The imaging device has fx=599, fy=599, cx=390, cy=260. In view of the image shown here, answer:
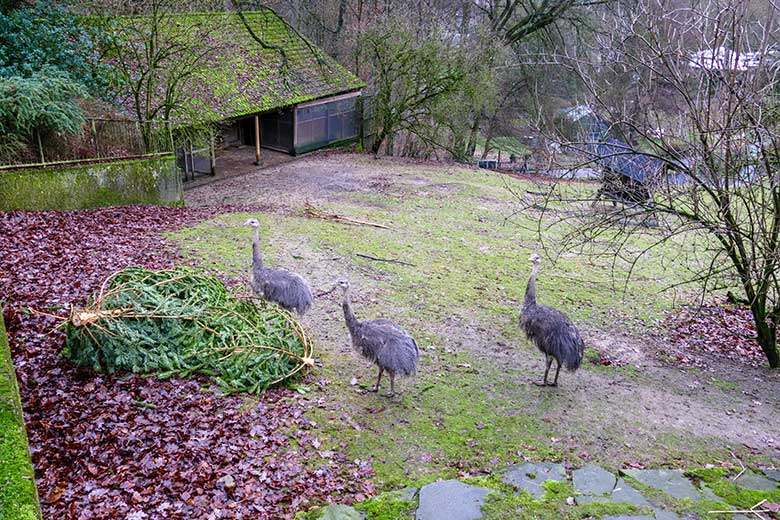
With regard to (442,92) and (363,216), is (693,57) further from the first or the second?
(442,92)

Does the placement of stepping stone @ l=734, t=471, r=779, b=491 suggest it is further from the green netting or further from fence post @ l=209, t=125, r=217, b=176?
fence post @ l=209, t=125, r=217, b=176

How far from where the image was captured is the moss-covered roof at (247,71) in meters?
19.6

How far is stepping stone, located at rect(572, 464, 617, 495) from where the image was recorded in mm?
6129

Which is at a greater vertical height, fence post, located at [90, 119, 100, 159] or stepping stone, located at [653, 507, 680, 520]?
fence post, located at [90, 119, 100, 159]

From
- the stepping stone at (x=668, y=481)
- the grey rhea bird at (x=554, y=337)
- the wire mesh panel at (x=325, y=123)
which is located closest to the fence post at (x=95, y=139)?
the grey rhea bird at (x=554, y=337)

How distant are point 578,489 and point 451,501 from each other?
4.79ft

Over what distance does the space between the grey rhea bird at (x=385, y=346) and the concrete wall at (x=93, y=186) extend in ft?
29.8

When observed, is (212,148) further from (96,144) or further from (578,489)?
(578,489)

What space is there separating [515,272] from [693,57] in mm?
6768

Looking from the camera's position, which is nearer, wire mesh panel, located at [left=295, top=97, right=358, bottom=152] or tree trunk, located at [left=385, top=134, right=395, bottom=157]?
A: wire mesh panel, located at [left=295, top=97, right=358, bottom=152]

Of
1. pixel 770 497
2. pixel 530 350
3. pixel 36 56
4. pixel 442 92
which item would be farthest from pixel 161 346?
pixel 442 92

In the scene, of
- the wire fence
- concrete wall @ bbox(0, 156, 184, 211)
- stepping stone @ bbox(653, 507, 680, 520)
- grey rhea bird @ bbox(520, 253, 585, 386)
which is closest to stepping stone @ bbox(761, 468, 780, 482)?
stepping stone @ bbox(653, 507, 680, 520)

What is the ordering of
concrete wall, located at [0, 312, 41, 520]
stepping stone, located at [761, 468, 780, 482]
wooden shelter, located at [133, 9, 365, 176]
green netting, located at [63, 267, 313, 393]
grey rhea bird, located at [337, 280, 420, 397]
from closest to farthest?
concrete wall, located at [0, 312, 41, 520] → stepping stone, located at [761, 468, 780, 482] → green netting, located at [63, 267, 313, 393] → grey rhea bird, located at [337, 280, 420, 397] → wooden shelter, located at [133, 9, 365, 176]

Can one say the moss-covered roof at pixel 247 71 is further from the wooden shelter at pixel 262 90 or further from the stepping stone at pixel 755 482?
the stepping stone at pixel 755 482
